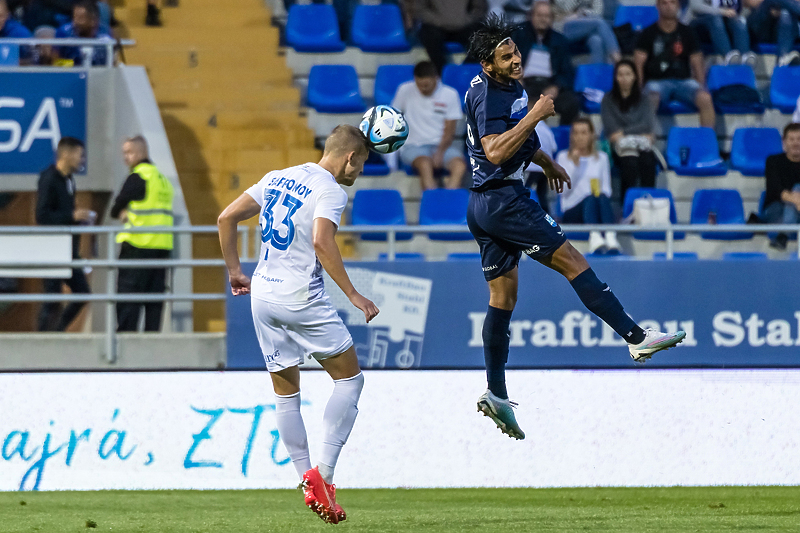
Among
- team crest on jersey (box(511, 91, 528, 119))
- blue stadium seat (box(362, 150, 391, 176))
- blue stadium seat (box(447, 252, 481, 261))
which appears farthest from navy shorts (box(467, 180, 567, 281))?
blue stadium seat (box(362, 150, 391, 176))

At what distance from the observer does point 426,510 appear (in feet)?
20.6

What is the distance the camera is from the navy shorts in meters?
5.62

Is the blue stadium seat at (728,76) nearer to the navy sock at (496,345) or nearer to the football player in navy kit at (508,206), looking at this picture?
the football player in navy kit at (508,206)

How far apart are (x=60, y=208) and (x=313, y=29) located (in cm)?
349

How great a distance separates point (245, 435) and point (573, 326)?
3164 millimetres

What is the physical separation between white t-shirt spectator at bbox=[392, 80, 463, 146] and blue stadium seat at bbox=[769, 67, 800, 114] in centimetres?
351

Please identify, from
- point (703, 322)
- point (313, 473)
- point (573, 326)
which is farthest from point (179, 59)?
point (313, 473)

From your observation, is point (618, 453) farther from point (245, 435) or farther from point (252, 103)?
point (252, 103)

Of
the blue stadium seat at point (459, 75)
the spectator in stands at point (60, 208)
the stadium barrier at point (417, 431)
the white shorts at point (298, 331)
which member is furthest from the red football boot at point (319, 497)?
the blue stadium seat at point (459, 75)

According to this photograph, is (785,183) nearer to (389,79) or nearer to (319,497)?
(389,79)

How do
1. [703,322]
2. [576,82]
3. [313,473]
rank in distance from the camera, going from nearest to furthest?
[313,473], [703,322], [576,82]

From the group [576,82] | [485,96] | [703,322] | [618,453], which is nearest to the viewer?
[485,96]

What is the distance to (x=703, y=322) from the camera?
9477 mm

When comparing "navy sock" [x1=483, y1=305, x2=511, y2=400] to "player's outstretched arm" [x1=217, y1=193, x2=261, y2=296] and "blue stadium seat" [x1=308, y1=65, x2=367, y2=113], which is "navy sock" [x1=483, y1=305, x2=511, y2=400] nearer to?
"player's outstretched arm" [x1=217, y1=193, x2=261, y2=296]
